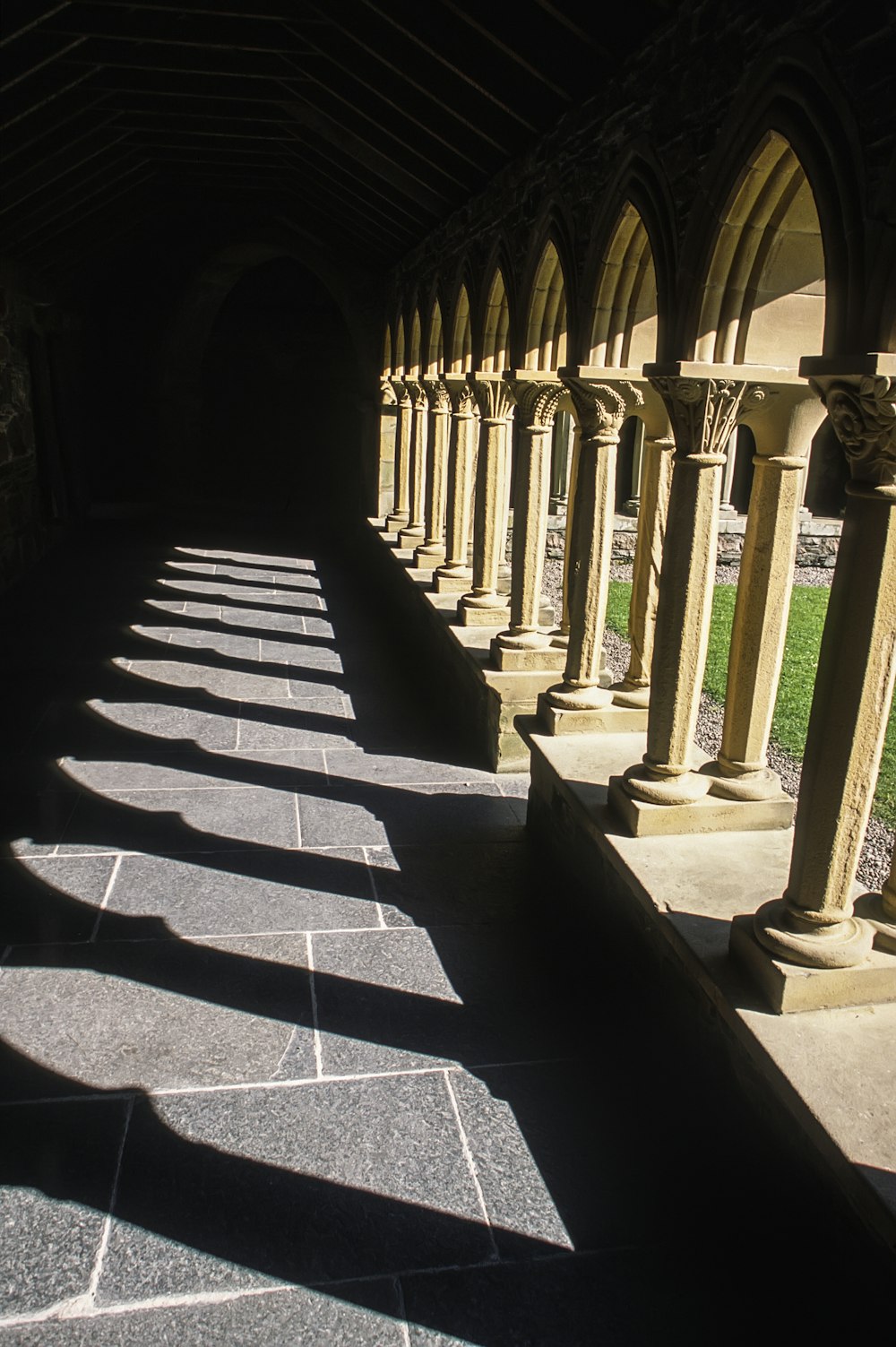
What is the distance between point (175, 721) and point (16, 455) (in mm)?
5227

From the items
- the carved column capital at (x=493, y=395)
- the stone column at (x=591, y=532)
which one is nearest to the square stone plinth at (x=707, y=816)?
the stone column at (x=591, y=532)

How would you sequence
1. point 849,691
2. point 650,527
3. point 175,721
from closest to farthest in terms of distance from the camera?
point 849,691 → point 650,527 → point 175,721

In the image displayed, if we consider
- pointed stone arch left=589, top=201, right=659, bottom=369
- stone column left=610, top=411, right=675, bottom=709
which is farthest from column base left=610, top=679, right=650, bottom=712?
pointed stone arch left=589, top=201, right=659, bottom=369

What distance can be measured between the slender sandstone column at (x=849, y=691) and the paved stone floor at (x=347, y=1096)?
514mm

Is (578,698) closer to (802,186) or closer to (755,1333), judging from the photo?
(802,186)

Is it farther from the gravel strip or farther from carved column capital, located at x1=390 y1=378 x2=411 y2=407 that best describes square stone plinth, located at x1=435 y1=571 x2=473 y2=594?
carved column capital, located at x1=390 y1=378 x2=411 y2=407

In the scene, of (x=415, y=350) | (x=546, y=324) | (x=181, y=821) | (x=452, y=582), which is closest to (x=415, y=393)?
(x=415, y=350)

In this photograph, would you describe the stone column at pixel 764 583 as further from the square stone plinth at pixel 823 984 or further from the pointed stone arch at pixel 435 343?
the pointed stone arch at pixel 435 343

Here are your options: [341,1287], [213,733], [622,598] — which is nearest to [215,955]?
[341,1287]

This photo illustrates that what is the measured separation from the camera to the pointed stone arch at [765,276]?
2.99 m

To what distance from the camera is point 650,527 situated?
437 cm

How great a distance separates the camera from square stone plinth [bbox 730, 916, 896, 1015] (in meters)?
2.57

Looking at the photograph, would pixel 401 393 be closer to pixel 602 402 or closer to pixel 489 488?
pixel 489 488

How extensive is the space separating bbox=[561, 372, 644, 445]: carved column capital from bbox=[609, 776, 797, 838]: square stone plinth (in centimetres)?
160
